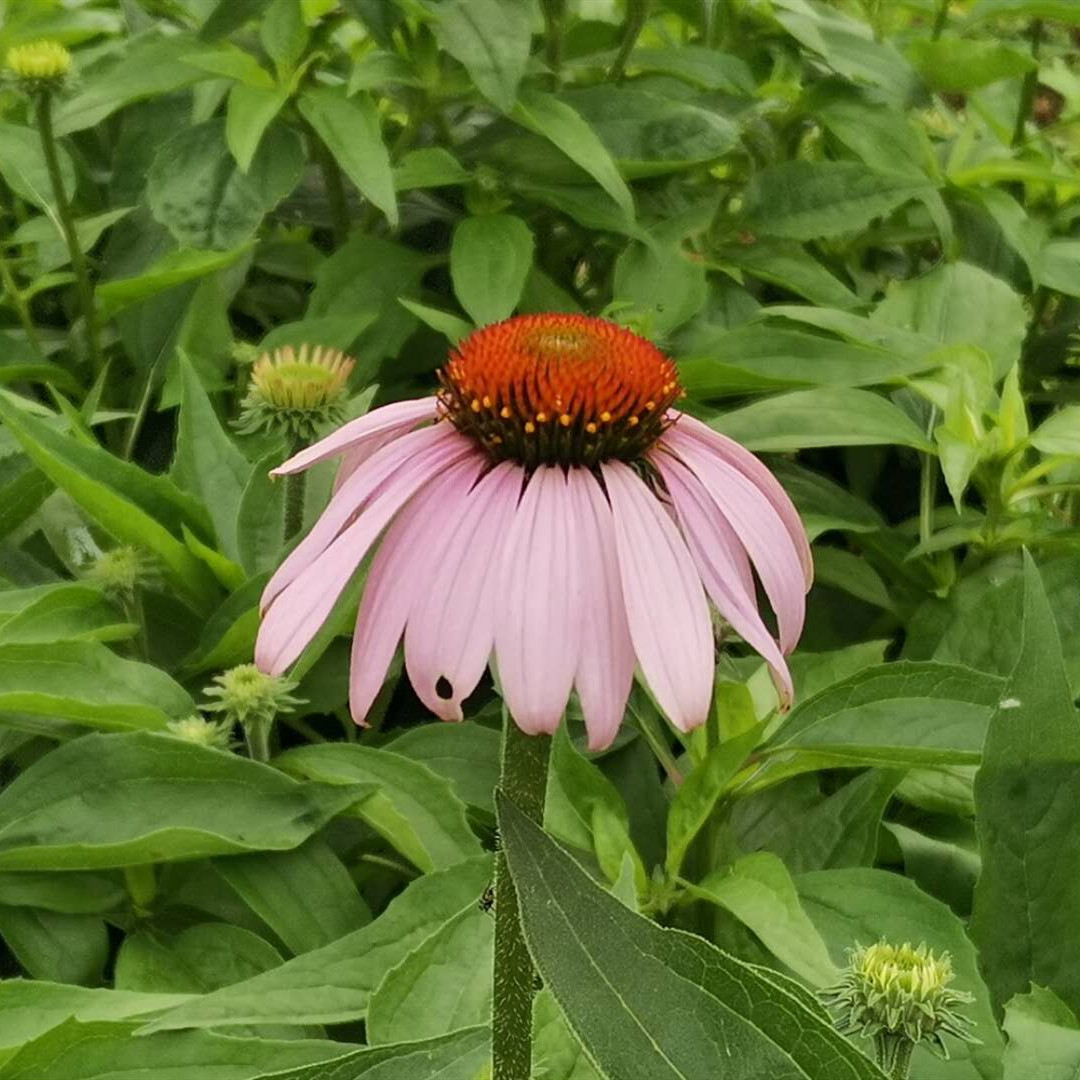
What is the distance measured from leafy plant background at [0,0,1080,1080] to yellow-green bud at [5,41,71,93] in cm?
5

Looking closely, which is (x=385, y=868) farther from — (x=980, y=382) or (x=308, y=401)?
(x=980, y=382)

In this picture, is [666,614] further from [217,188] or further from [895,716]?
[217,188]

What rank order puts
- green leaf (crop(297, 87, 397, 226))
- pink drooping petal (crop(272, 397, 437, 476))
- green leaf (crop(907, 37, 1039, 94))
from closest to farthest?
pink drooping petal (crop(272, 397, 437, 476)) → green leaf (crop(297, 87, 397, 226)) → green leaf (crop(907, 37, 1039, 94))

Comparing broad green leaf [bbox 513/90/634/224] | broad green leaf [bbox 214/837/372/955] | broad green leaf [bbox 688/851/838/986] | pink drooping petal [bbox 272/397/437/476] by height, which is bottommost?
broad green leaf [bbox 214/837/372/955]

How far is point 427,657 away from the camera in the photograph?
41cm

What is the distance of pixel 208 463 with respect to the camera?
928 mm

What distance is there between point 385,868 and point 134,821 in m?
0.17

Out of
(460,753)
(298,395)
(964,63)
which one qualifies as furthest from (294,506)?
(964,63)

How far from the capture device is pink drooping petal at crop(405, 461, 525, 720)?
1.30 ft

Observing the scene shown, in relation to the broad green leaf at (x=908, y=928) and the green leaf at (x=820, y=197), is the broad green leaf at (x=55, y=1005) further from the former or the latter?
the green leaf at (x=820, y=197)

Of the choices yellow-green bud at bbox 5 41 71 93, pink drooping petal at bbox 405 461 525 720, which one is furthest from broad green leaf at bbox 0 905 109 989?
yellow-green bud at bbox 5 41 71 93

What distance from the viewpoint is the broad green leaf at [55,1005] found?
66 centimetres

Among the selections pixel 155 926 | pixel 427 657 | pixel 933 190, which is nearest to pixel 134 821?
pixel 155 926

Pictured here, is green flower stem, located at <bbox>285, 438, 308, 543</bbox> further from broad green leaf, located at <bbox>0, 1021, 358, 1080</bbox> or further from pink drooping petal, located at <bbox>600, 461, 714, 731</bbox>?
pink drooping petal, located at <bbox>600, 461, 714, 731</bbox>
